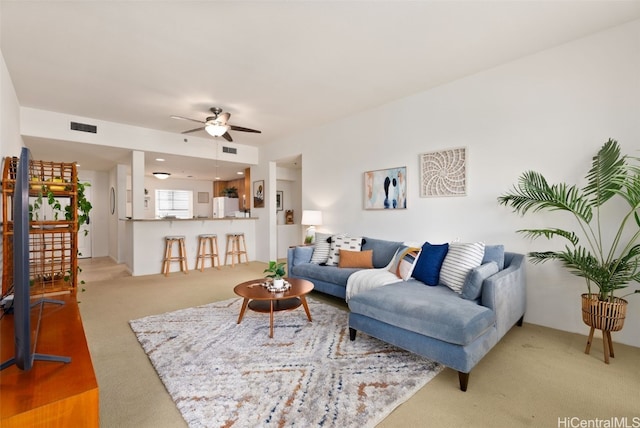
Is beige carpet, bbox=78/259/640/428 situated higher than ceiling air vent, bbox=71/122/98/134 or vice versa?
ceiling air vent, bbox=71/122/98/134

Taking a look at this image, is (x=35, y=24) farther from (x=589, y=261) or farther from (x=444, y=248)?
(x=589, y=261)

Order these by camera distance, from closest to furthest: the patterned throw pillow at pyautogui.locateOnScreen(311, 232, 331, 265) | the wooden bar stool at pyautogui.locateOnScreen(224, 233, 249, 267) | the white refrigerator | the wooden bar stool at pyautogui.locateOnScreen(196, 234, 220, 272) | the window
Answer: the patterned throw pillow at pyautogui.locateOnScreen(311, 232, 331, 265)
the wooden bar stool at pyautogui.locateOnScreen(196, 234, 220, 272)
the wooden bar stool at pyautogui.locateOnScreen(224, 233, 249, 267)
the white refrigerator
the window

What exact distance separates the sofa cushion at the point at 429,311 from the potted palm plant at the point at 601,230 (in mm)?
969

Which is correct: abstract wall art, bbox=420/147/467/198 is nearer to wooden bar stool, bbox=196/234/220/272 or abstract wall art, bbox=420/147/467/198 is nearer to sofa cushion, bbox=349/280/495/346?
sofa cushion, bbox=349/280/495/346

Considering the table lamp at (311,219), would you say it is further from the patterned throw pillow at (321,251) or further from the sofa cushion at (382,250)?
the sofa cushion at (382,250)

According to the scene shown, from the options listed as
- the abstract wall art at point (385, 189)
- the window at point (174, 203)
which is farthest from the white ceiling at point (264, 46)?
the window at point (174, 203)

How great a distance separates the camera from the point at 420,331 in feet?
7.02

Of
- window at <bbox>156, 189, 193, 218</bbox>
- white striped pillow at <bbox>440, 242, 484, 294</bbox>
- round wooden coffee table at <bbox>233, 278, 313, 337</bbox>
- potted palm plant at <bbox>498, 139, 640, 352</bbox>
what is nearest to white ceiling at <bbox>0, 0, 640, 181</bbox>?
potted palm plant at <bbox>498, 139, 640, 352</bbox>

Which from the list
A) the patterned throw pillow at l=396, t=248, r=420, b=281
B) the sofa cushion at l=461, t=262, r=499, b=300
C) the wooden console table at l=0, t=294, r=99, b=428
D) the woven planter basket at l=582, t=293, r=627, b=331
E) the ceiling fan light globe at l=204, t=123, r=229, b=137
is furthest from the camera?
the ceiling fan light globe at l=204, t=123, r=229, b=137

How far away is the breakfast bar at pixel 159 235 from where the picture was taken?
5539 mm

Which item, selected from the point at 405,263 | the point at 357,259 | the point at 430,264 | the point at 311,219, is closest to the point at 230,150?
the point at 311,219

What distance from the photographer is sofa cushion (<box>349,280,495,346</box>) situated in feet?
6.49

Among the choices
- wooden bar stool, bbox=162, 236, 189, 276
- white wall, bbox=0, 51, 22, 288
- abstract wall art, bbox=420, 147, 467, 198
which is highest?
white wall, bbox=0, 51, 22, 288

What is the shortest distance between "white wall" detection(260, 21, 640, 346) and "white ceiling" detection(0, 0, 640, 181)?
0.21 metres
